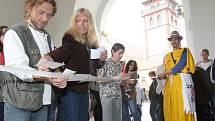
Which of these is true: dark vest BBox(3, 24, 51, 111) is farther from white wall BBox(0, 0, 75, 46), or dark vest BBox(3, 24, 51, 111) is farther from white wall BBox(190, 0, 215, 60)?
white wall BBox(190, 0, 215, 60)

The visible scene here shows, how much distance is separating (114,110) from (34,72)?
6.61 feet

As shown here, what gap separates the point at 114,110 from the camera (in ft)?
11.4

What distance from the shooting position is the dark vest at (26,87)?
1492mm

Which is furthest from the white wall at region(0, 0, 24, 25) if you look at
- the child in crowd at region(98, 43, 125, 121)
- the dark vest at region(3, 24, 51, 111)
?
the dark vest at region(3, 24, 51, 111)

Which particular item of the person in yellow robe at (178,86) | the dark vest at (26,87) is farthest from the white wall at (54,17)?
the dark vest at (26,87)

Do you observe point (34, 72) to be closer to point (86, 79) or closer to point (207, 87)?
point (86, 79)

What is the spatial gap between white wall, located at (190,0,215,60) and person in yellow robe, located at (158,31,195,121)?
170cm

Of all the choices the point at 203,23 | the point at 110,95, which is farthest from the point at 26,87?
the point at 203,23

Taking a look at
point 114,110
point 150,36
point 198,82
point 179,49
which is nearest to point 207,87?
point 198,82

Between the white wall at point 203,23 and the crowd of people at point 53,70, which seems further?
the white wall at point 203,23

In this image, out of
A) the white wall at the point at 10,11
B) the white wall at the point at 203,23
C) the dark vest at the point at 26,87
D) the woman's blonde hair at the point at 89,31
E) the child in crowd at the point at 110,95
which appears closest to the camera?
the dark vest at the point at 26,87

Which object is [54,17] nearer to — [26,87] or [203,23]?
[203,23]

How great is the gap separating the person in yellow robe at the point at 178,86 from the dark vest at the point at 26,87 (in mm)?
2508

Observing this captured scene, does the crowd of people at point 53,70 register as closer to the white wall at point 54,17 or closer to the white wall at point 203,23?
the white wall at point 54,17
